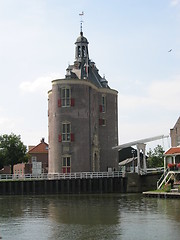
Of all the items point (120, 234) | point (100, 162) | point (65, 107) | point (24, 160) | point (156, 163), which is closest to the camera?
point (120, 234)

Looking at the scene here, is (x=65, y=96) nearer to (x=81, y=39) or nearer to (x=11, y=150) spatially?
(x=81, y=39)

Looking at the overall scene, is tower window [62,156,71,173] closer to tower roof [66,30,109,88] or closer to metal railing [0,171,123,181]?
metal railing [0,171,123,181]

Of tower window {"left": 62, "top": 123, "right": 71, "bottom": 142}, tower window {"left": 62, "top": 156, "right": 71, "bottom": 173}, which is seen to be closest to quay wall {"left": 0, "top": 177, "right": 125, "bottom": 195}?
tower window {"left": 62, "top": 156, "right": 71, "bottom": 173}

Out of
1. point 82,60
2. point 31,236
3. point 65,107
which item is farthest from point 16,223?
point 82,60

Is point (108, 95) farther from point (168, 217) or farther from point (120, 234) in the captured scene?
point (120, 234)

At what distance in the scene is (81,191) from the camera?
55312 millimetres

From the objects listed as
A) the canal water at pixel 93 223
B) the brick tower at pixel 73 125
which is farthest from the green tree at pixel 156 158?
the canal water at pixel 93 223

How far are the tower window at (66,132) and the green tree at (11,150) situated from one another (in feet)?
47.7

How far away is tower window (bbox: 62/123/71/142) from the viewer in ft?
200

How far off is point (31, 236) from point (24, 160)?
51878mm

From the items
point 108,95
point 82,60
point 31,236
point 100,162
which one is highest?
point 82,60

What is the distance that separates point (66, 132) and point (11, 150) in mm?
15316

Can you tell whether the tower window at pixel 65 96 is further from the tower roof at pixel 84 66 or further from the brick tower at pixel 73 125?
the tower roof at pixel 84 66

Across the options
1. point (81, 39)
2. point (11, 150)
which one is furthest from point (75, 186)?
point (81, 39)
